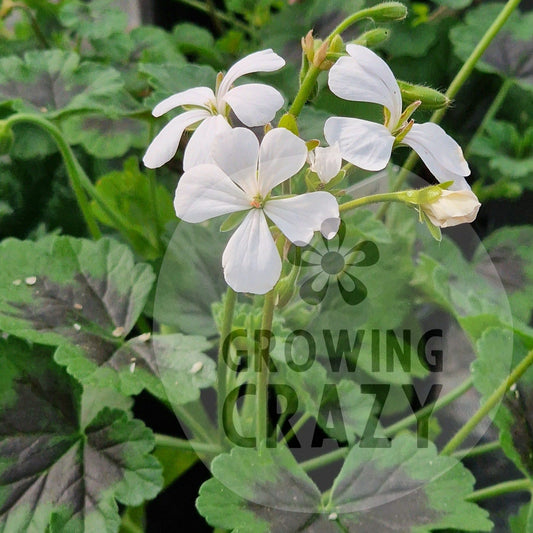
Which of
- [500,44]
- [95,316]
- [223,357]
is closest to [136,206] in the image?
[95,316]

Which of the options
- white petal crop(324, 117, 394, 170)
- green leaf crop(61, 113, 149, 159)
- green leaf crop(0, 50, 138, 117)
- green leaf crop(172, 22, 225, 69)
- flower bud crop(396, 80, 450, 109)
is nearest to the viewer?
white petal crop(324, 117, 394, 170)

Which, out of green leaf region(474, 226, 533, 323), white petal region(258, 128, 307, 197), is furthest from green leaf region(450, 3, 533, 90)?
white petal region(258, 128, 307, 197)

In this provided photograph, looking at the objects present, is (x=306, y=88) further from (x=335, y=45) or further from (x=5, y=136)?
(x=5, y=136)

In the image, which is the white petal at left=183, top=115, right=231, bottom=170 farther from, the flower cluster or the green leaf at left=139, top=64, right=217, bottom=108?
the green leaf at left=139, top=64, right=217, bottom=108

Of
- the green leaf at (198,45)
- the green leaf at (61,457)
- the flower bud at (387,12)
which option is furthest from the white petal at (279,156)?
the green leaf at (198,45)

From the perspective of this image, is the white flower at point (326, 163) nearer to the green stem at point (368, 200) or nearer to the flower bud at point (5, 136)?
the green stem at point (368, 200)

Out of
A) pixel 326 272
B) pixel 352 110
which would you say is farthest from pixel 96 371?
pixel 352 110

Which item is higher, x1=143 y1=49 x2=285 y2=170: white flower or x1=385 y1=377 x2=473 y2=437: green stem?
x1=143 y1=49 x2=285 y2=170: white flower
